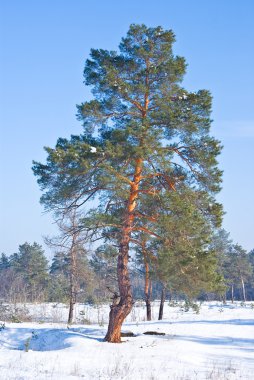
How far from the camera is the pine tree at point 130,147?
515 inches

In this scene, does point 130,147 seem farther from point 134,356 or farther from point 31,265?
point 31,265

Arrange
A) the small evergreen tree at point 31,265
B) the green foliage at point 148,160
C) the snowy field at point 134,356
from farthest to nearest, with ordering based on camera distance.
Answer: the small evergreen tree at point 31,265 → the green foliage at point 148,160 → the snowy field at point 134,356

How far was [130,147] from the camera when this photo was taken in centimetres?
1305

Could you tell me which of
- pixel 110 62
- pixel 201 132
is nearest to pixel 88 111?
pixel 110 62

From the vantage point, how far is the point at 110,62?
593 inches

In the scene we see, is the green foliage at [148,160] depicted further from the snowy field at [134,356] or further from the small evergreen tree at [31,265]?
the small evergreen tree at [31,265]

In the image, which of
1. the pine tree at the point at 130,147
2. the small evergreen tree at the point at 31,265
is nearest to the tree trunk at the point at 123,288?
the pine tree at the point at 130,147

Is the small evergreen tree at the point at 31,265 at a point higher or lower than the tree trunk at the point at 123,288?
higher

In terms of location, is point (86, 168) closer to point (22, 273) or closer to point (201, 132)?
point (201, 132)

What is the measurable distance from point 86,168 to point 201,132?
4730 millimetres

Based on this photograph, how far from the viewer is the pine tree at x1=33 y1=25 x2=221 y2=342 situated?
42.9ft

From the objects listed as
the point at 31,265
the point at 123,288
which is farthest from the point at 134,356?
the point at 31,265

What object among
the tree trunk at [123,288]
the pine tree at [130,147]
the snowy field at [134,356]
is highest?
the pine tree at [130,147]

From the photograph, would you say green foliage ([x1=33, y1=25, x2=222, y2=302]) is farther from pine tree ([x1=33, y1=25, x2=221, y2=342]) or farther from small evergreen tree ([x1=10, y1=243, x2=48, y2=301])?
small evergreen tree ([x1=10, y1=243, x2=48, y2=301])
